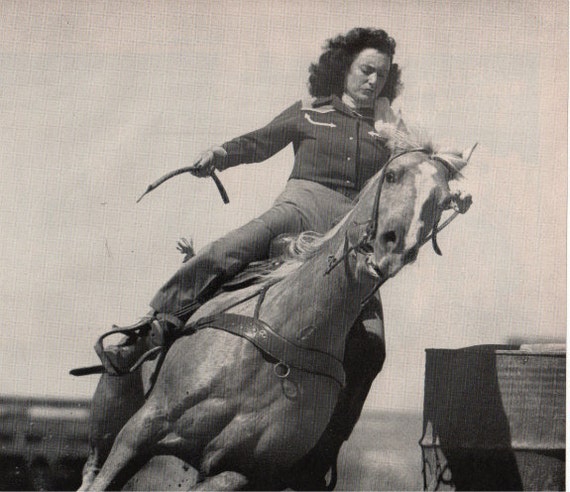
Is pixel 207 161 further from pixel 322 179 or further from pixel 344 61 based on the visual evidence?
pixel 344 61

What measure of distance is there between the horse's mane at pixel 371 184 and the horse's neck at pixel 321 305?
0.33 feet

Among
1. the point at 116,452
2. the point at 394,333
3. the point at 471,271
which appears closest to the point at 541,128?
the point at 471,271

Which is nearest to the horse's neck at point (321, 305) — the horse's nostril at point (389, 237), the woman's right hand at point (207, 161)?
the horse's nostril at point (389, 237)

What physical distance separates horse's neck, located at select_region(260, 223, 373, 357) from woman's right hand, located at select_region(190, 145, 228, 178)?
2.82ft

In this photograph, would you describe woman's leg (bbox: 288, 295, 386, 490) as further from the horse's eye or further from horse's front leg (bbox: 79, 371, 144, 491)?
horse's front leg (bbox: 79, 371, 144, 491)

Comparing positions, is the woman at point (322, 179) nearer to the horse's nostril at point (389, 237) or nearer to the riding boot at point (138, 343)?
the riding boot at point (138, 343)

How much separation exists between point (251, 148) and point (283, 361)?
1214mm

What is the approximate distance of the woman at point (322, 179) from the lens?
15.9ft

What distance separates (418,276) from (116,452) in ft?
5.61

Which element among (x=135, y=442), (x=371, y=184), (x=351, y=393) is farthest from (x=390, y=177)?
(x=135, y=442)

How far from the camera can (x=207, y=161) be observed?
16.8 feet

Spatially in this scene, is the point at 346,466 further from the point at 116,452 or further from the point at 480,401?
the point at 116,452

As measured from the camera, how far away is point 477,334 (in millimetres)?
5047

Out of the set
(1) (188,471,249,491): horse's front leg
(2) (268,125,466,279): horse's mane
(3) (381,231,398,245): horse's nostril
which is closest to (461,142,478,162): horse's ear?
(2) (268,125,466,279): horse's mane
